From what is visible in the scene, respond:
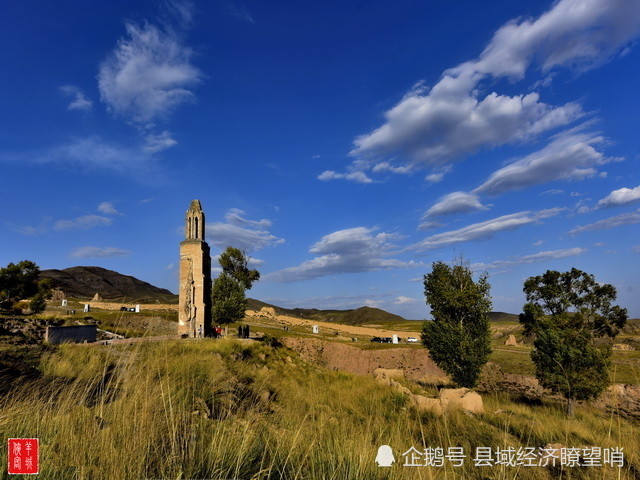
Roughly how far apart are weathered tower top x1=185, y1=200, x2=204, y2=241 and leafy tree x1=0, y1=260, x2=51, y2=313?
1127cm

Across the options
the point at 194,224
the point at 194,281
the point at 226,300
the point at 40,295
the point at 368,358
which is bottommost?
the point at 368,358

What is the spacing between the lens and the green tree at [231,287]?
32688 millimetres

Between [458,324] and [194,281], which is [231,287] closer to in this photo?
[194,281]

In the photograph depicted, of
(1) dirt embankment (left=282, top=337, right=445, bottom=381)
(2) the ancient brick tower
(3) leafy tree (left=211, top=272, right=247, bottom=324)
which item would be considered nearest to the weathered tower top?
(2) the ancient brick tower

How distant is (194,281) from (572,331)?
2395 cm

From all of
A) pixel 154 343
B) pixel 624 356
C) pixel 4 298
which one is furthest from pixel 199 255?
pixel 624 356

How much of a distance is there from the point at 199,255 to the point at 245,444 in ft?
77.9

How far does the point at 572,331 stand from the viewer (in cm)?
1764

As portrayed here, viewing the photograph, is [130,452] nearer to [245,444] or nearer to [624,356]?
[245,444]

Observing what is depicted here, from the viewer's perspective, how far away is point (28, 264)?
24.4 meters

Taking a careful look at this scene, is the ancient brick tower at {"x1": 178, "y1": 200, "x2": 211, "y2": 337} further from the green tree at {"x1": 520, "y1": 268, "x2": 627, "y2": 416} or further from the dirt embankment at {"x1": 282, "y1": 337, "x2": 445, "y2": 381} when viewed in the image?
the green tree at {"x1": 520, "y1": 268, "x2": 627, "y2": 416}

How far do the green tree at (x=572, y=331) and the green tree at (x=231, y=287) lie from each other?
24.3 m

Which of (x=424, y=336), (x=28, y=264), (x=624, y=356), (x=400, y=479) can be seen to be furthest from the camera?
(x=624, y=356)

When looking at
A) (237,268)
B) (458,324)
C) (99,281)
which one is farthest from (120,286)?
(458,324)
